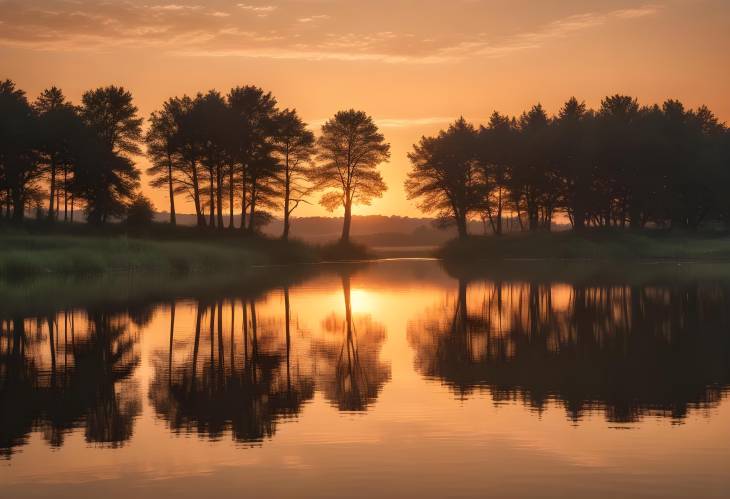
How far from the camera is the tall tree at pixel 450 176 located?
354 ft

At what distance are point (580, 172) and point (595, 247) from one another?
11732 millimetres

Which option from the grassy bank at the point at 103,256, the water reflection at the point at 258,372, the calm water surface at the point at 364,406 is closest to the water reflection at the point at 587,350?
the calm water surface at the point at 364,406

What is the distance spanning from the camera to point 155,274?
61594 mm

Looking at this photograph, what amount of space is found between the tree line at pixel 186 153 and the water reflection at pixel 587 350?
50.8m

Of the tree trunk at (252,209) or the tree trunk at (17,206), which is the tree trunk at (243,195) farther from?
the tree trunk at (17,206)

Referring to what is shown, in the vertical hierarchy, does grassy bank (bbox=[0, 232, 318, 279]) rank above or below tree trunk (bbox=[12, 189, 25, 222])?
below

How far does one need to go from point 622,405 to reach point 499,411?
2181 mm

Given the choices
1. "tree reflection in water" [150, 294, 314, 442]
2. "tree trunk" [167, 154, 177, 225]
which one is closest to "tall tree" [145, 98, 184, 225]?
"tree trunk" [167, 154, 177, 225]

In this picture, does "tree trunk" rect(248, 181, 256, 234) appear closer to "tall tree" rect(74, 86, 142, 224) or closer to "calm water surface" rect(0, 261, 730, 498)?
"tall tree" rect(74, 86, 142, 224)

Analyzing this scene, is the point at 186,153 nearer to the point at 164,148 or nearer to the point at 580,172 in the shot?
the point at 164,148

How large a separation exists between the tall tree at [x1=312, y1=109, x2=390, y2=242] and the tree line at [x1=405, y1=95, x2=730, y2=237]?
11815 millimetres

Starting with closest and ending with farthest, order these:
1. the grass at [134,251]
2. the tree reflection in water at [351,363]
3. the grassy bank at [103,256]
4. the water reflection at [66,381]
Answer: the water reflection at [66,381] < the tree reflection in water at [351,363] < the grassy bank at [103,256] < the grass at [134,251]

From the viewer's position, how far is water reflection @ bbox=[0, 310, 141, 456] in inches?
535

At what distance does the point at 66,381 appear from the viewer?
18.0 m
